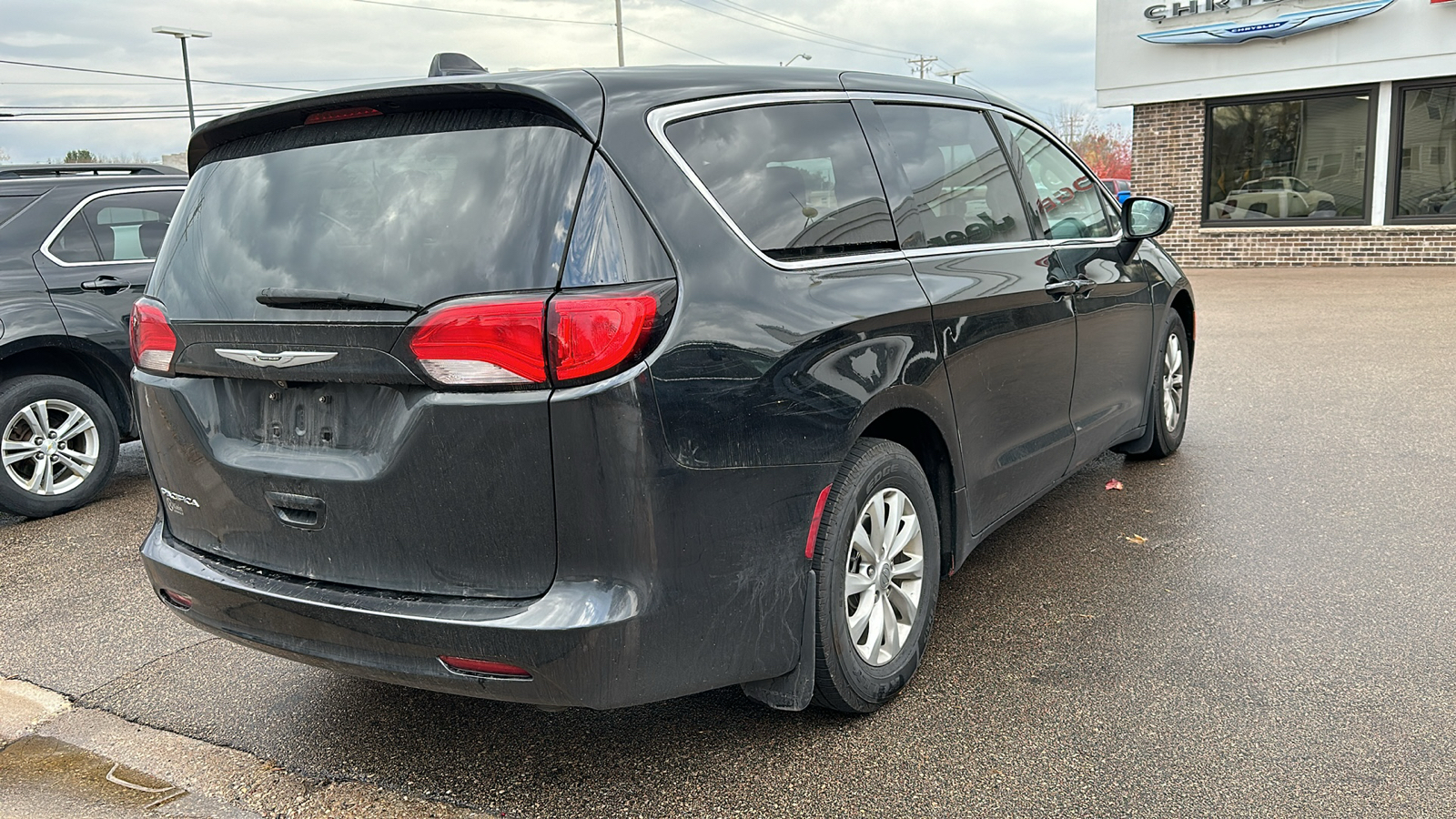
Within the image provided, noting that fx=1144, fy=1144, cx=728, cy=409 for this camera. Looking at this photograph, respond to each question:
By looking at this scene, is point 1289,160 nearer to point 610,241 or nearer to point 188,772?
point 610,241

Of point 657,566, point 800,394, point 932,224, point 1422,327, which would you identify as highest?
point 932,224

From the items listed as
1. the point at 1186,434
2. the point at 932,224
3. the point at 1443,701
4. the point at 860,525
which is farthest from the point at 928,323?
the point at 1186,434

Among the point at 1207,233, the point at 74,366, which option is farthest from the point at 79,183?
the point at 1207,233

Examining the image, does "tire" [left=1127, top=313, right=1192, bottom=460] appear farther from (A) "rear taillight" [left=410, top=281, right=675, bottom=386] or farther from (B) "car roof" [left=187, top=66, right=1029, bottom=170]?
(A) "rear taillight" [left=410, top=281, right=675, bottom=386]

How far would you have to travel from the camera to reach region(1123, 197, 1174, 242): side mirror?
495cm

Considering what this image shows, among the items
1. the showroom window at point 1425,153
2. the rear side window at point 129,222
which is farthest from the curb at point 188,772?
the showroom window at point 1425,153

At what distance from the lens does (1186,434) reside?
650 cm

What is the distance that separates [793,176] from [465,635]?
1450mm

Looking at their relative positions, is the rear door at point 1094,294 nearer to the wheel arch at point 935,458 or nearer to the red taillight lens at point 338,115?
the wheel arch at point 935,458

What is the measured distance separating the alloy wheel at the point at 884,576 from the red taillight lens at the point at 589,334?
0.94 m

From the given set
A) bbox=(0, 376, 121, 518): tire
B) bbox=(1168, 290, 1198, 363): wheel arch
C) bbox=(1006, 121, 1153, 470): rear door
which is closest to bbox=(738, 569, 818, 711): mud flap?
bbox=(1006, 121, 1153, 470): rear door

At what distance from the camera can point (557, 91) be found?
2547mm

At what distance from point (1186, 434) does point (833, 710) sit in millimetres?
4085

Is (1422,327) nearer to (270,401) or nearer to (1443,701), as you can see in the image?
(1443,701)
